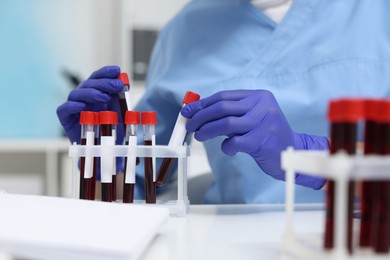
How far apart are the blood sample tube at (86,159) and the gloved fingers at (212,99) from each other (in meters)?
0.14

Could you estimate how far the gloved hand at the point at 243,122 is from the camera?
0.70 meters

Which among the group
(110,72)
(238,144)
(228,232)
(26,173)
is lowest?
(26,173)

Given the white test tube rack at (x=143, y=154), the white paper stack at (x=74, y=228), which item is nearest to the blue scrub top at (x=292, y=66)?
the white test tube rack at (x=143, y=154)

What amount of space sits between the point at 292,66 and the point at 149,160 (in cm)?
47

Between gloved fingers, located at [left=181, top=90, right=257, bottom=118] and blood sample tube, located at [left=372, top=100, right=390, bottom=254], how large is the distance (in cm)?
34

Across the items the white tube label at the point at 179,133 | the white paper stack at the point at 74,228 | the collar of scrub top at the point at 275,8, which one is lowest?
the white paper stack at the point at 74,228

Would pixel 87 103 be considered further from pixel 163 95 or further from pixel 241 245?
pixel 241 245

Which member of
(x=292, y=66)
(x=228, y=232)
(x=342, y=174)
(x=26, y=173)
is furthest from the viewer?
(x=26, y=173)

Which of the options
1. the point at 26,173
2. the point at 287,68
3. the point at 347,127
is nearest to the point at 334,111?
the point at 347,127

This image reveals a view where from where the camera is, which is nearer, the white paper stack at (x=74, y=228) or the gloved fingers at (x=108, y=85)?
the white paper stack at (x=74, y=228)

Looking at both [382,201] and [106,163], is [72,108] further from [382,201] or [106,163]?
[382,201]

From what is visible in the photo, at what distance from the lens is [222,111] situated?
70cm

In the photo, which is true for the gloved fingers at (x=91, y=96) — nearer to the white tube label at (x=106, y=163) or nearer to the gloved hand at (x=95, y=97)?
the gloved hand at (x=95, y=97)

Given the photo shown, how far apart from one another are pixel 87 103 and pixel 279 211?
0.38m
